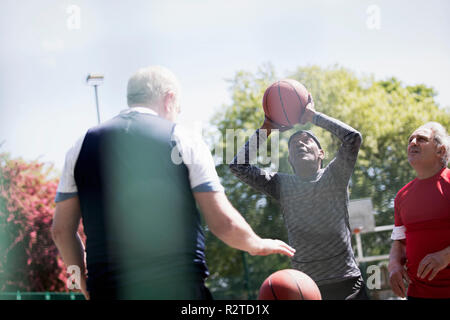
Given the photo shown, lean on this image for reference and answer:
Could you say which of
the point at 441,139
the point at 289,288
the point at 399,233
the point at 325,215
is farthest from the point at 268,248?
the point at 441,139

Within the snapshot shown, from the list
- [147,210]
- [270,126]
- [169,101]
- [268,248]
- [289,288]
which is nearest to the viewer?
[147,210]

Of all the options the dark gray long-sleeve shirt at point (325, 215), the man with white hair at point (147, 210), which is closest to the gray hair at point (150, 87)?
the man with white hair at point (147, 210)

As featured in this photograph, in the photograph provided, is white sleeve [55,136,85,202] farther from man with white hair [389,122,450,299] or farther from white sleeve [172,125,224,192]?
man with white hair [389,122,450,299]

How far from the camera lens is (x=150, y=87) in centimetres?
242

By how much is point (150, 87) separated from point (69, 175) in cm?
55

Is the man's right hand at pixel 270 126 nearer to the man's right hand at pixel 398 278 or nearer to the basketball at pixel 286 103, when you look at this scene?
the basketball at pixel 286 103

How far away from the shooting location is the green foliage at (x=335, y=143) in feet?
43.3

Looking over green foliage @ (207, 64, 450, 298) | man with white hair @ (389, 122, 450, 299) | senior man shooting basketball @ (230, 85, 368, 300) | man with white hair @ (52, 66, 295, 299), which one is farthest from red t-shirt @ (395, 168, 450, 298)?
green foliage @ (207, 64, 450, 298)

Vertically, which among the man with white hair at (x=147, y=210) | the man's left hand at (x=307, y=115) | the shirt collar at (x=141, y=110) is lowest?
the man with white hair at (x=147, y=210)

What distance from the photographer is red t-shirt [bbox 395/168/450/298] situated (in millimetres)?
3096

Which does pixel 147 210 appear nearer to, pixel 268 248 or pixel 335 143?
pixel 268 248

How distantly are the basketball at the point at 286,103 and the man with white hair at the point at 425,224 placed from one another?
2.48 ft

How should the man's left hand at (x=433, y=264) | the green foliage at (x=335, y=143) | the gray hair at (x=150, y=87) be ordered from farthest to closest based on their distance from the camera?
1. the green foliage at (x=335, y=143)
2. the man's left hand at (x=433, y=264)
3. the gray hair at (x=150, y=87)
